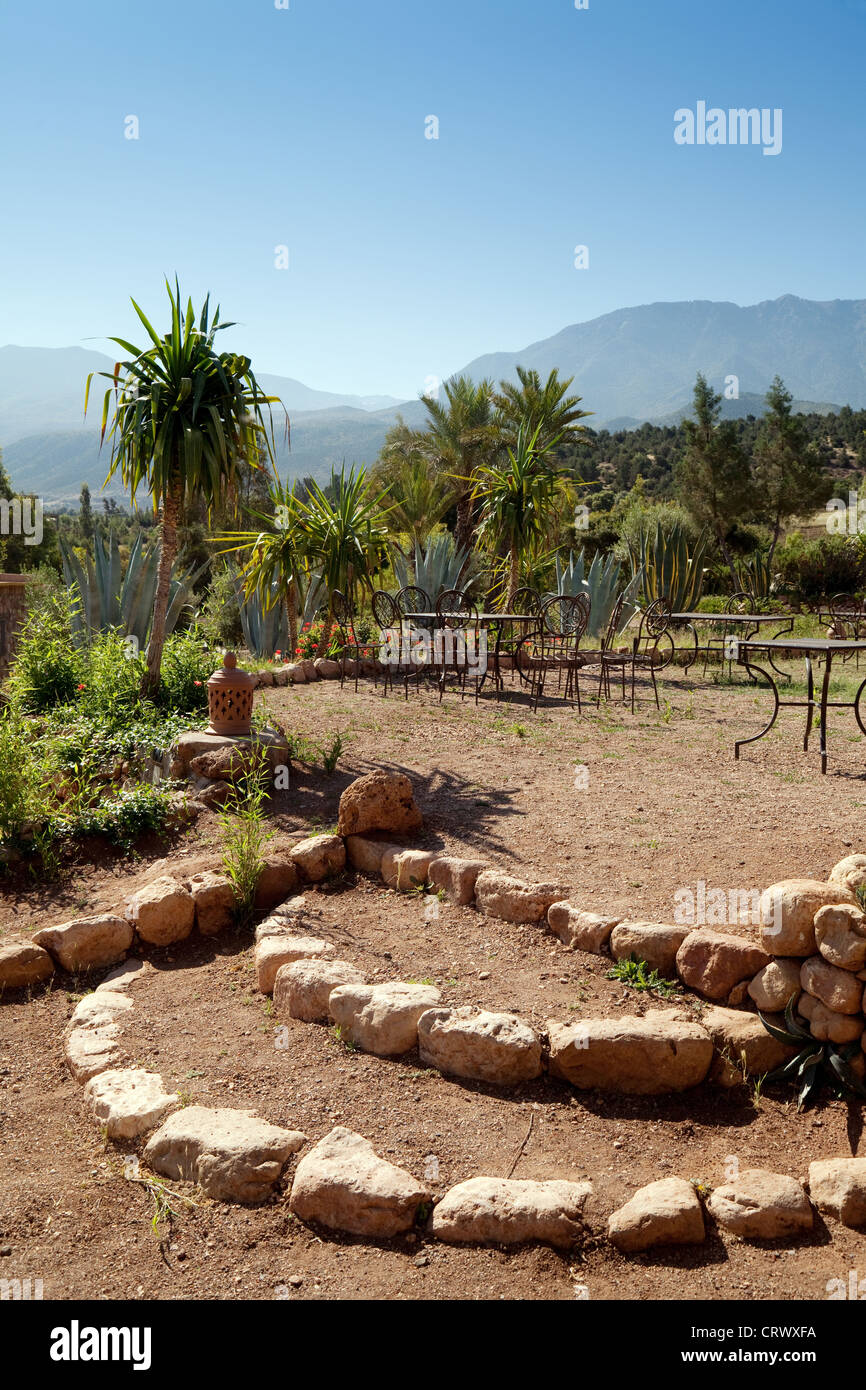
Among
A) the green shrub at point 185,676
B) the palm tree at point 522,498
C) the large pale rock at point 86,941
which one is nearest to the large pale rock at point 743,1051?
the large pale rock at point 86,941

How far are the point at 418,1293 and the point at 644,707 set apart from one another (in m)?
6.19

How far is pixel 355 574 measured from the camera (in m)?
9.04

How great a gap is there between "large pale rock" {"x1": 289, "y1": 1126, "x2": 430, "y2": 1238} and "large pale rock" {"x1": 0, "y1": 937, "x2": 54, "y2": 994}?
1.81 m

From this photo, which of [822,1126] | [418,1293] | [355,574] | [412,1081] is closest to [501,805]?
[412,1081]

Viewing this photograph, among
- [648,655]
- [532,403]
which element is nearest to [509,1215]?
[648,655]

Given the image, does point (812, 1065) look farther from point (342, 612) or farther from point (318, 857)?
point (342, 612)

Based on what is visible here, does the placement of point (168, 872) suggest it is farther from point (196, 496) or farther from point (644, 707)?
point (644, 707)

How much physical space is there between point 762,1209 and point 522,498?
805cm

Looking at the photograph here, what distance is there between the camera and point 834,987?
2.88 metres

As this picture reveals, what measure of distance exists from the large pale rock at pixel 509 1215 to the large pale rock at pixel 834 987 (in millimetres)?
1027

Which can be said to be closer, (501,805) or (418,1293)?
(418,1293)

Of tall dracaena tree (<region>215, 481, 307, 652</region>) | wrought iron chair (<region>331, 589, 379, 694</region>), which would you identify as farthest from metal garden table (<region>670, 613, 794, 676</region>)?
tall dracaena tree (<region>215, 481, 307, 652</region>)

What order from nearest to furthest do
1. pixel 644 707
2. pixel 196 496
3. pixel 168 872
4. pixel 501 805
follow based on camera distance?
pixel 168 872
pixel 501 805
pixel 196 496
pixel 644 707

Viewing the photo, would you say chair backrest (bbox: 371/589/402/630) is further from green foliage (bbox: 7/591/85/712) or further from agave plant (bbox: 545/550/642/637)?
green foliage (bbox: 7/591/85/712)
